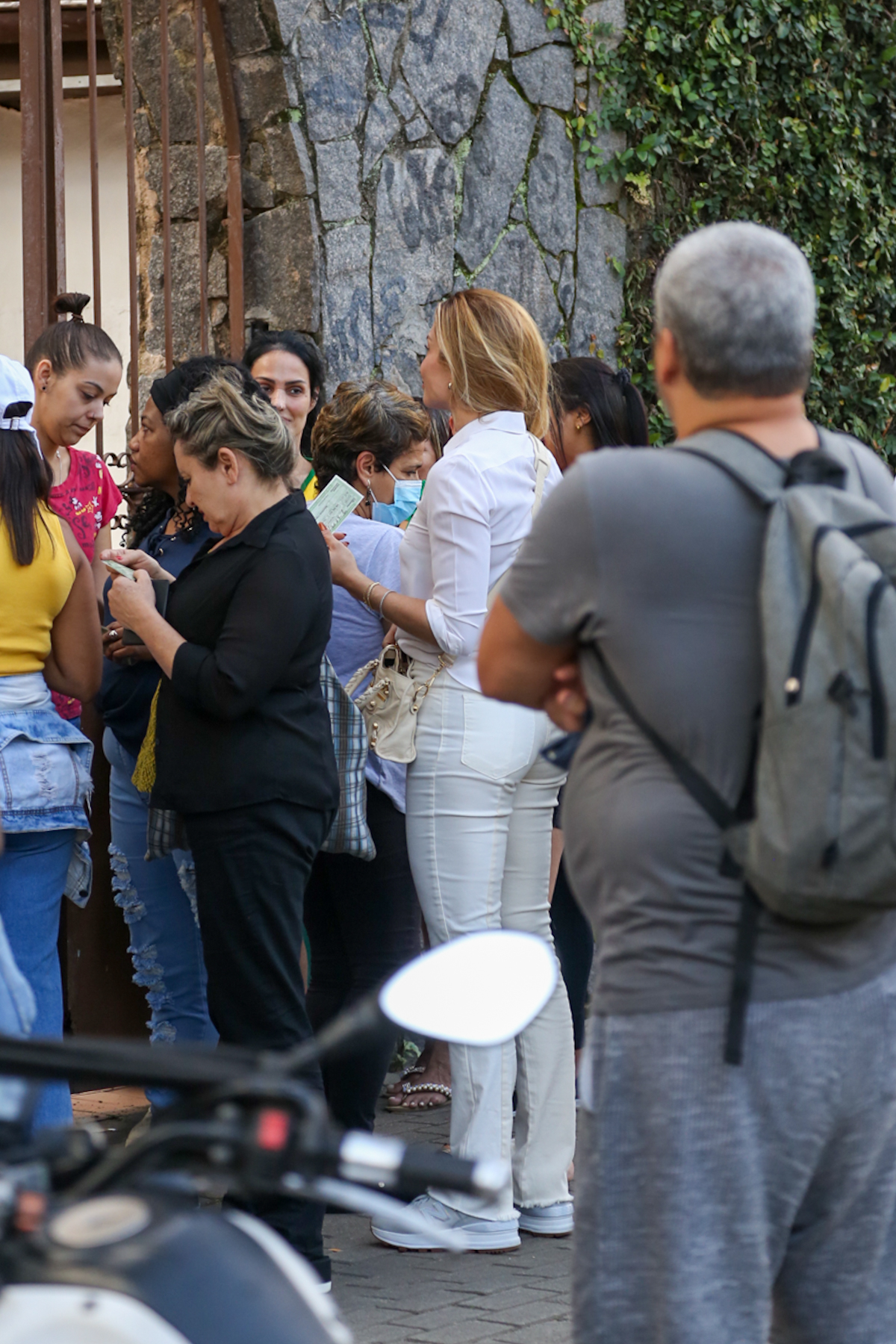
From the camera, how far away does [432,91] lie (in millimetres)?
6320

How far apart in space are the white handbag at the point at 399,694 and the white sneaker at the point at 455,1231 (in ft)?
3.32

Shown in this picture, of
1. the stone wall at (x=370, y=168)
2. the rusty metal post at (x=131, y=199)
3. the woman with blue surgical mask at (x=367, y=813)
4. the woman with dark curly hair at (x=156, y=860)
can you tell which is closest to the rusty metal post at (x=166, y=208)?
the rusty metal post at (x=131, y=199)

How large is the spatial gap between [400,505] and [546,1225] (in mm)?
1939

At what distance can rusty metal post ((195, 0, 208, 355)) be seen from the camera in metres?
5.41

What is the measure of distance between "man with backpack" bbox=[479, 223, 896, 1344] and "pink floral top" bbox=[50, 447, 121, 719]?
10.4 ft

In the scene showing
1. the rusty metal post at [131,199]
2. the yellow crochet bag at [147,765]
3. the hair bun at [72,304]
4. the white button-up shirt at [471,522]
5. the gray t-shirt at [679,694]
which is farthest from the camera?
the rusty metal post at [131,199]

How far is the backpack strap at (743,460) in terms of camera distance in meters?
1.80

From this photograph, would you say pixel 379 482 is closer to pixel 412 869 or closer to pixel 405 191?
pixel 412 869

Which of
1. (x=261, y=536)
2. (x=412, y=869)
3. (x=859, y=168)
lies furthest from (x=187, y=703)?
(x=859, y=168)

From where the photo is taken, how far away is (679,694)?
1.80m

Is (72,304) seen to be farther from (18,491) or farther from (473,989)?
(473,989)

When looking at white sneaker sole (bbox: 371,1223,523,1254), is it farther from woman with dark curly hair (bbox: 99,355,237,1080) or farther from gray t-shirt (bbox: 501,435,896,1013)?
gray t-shirt (bbox: 501,435,896,1013)

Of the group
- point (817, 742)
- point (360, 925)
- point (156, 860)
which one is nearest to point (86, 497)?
point (156, 860)

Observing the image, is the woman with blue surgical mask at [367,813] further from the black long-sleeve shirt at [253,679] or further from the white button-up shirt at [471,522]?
the black long-sleeve shirt at [253,679]
